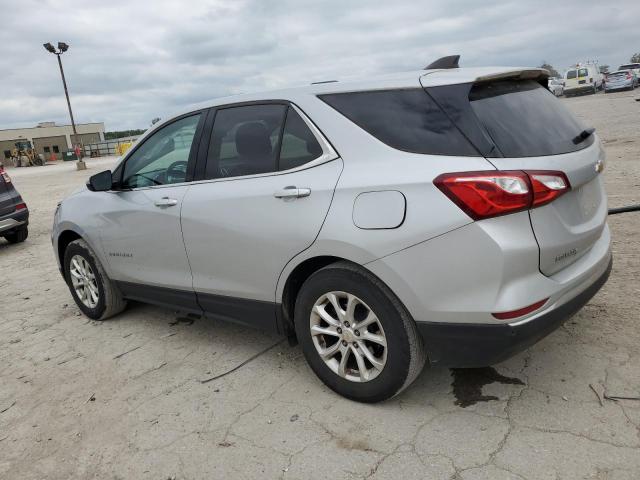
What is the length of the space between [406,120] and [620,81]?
42.2 m

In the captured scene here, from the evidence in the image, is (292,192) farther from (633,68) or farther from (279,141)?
(633,68)

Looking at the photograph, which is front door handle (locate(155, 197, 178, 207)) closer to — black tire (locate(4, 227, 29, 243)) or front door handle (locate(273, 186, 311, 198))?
front door handle (locate(273, 186, 311, 198))

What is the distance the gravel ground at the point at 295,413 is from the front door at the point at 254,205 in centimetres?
50

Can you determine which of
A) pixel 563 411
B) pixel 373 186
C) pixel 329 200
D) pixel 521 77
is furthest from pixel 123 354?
pixel 521 77

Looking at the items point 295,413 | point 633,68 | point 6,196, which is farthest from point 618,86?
point 295,413

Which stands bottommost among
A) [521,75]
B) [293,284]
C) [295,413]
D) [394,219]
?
[295,413]

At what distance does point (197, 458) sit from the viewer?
2.65m

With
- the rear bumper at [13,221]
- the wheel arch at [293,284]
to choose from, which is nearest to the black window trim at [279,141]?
the wheel arch at [293,284]

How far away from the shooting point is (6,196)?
28.2ft

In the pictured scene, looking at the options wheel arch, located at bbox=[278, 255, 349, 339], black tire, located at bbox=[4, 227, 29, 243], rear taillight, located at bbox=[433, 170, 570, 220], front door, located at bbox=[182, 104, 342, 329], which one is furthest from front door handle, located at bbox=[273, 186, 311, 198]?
black tire, located at bbox=[4, 227, 29, 243]

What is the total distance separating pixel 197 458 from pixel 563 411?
1.81 metres

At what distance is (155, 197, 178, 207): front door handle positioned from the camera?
3610mm

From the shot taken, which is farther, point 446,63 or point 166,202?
point 166,202

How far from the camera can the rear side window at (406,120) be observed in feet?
8.26
